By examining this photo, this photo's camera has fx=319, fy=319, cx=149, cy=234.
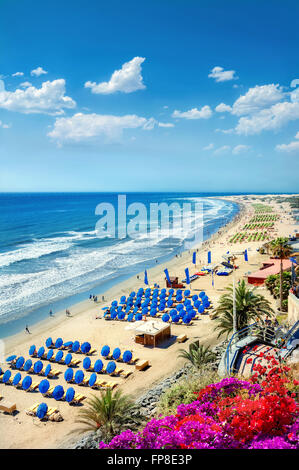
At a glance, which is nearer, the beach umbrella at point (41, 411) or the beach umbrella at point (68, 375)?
the beach umbrella at point (41, 411)

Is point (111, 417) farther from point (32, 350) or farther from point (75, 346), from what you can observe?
point (32, 350)

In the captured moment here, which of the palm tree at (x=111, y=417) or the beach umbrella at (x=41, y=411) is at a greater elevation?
the palm tree at (x=111, y=417)

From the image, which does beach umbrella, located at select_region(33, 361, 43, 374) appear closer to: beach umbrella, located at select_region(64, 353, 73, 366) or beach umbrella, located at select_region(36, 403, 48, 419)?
beach umbrella, located at select_region(64, 353, 73, 366)

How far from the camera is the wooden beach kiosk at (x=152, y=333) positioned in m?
21.2

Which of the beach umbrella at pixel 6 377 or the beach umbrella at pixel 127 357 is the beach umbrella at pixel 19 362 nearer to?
the beach umbrella at pixel 6 377

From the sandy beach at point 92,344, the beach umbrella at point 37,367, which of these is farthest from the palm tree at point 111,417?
the beach umbrella at point 37,367

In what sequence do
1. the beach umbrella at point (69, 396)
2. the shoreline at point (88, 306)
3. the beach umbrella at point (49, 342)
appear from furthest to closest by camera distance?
the shoreline at point (88, 306)
the beach umbrella at point (49, 342)
the beach umbrella at point (69, 396)

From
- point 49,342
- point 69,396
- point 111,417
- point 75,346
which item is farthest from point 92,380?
point 49,342

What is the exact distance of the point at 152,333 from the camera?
20859 millimetres

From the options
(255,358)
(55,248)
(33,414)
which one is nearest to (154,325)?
(33,414)

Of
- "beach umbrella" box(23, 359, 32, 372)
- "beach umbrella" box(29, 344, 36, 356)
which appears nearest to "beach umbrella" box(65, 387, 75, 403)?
"beach umbrella" box(23, 359, 32, 372)

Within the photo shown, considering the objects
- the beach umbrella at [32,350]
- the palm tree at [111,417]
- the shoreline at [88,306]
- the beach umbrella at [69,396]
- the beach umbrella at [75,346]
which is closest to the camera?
the palm tree at [111,417]

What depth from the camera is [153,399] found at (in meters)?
14.3

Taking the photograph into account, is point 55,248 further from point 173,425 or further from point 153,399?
point 173,425
